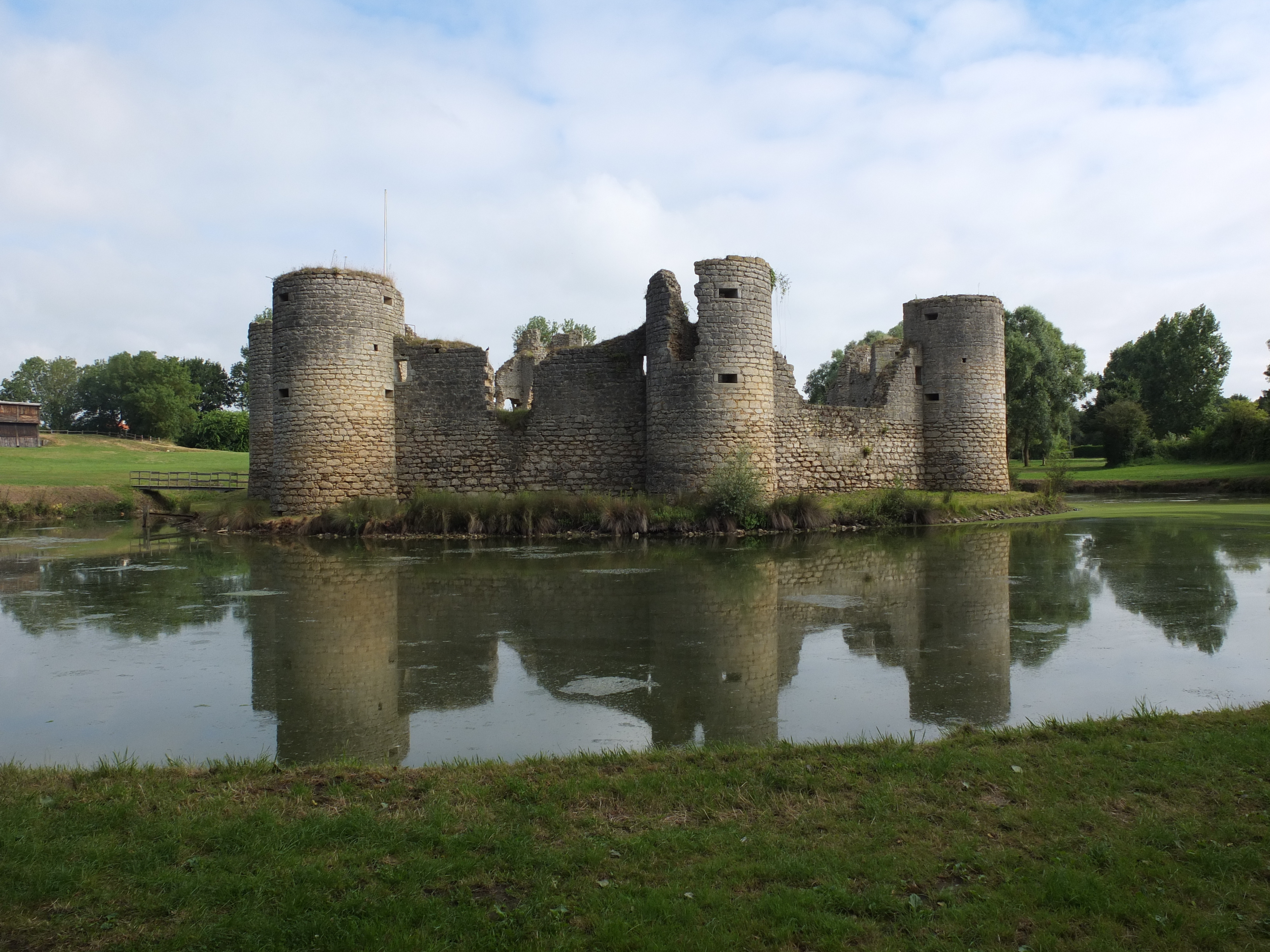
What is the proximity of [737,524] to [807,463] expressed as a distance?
547 centimetres

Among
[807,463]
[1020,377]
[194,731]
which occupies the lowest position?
[194,731]

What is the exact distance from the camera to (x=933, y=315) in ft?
90.6

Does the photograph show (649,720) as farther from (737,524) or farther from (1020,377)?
(1020,377)

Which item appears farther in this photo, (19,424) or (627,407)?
(19,424)

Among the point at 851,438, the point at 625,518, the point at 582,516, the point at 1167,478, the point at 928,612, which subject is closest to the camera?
the point at 928,612

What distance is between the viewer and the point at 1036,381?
143ft

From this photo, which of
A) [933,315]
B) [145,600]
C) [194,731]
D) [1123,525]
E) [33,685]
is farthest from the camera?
[933,315]

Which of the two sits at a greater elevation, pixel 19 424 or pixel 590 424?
pixel 19 424

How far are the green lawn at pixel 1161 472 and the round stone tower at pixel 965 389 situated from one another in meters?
8.30

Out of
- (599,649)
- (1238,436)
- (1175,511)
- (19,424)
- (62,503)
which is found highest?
(19,424)

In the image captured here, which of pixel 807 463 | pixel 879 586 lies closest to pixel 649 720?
pixel 879 586

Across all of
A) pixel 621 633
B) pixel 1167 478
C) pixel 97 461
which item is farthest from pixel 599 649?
pixel 97 461

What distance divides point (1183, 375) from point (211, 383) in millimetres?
84839

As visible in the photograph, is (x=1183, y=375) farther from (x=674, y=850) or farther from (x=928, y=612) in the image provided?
(x=674, y=850)
